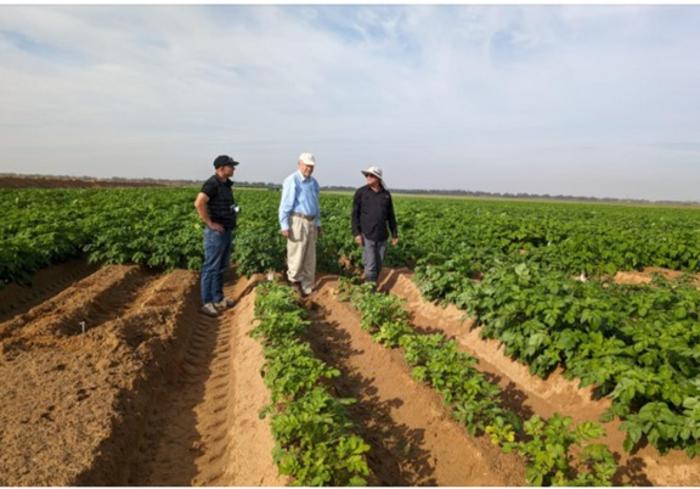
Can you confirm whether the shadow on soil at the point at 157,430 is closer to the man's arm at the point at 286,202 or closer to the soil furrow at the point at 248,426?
the soil furrow at the point at 248,426

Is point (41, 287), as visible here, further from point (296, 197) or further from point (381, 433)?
point (381, 433)

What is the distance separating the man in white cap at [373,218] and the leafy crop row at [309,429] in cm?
339

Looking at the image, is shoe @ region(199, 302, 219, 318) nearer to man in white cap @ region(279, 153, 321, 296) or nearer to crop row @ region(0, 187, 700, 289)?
man in white cap @ region(279, 153, 321, 296)

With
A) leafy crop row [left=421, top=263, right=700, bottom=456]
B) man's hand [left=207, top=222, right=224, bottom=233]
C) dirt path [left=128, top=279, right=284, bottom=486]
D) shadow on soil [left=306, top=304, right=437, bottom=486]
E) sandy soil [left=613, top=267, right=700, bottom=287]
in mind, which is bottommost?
dirt path [left=128, top=279, right=284, bottom=486]

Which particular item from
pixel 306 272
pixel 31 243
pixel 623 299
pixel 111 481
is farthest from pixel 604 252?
pixel 31 243

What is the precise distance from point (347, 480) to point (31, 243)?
9.56 m

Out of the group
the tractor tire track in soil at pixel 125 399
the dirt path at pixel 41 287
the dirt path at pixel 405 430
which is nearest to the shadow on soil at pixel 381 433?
the dirt path at pixel 405 430

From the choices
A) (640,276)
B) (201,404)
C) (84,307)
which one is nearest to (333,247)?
(84,307)

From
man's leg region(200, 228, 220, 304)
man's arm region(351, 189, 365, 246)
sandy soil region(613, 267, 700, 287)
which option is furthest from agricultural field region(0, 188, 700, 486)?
sandy soil region(613, 267, 700, 287)

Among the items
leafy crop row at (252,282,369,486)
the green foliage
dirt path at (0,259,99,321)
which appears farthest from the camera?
dirt path at (0,259,99,321)

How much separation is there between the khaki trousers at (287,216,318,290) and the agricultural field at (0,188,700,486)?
1.42 feet

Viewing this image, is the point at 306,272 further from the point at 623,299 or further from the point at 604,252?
the point at 604,252

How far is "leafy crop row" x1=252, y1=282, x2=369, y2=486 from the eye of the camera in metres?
3.05

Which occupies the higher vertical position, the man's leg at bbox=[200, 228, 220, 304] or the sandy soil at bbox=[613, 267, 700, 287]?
the man's leg at bbox=[200, 228, 220, 304]
